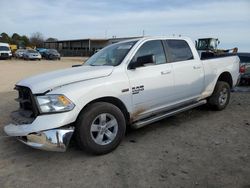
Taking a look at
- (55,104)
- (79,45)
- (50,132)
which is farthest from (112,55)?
(79,45)

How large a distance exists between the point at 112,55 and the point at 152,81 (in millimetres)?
939

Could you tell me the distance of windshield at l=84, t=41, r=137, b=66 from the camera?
516cm

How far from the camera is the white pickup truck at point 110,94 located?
4121 millimetres

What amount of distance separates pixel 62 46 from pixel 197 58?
97.9 meters

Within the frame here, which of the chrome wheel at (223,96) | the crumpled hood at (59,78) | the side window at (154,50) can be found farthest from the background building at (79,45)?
the crumpled hood at (59,78)

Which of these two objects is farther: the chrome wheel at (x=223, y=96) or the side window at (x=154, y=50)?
the chrome wheel at (x=223, y=96)

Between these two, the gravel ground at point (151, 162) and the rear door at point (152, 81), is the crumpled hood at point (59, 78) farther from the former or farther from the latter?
the gravel ground at point (151, 162)

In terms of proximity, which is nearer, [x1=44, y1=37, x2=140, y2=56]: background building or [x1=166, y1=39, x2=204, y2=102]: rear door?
[x1=166, y1=39, x2=204, y2=102]: rear door

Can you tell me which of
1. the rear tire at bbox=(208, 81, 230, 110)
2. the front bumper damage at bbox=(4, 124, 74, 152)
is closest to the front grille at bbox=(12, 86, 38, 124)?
the front bumper damage at bbox=(4, 124, 74, 152)

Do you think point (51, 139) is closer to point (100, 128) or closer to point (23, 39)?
point (100, 128)

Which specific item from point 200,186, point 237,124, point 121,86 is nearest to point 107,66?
point 121,86

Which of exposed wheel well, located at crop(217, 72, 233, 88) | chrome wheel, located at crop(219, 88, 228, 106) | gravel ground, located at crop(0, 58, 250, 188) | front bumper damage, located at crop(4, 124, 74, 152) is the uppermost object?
exposed wheel well, located at crop(217, 72, 233, 88)

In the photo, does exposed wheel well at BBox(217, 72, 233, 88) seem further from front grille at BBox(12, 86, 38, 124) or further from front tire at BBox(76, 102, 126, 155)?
front grille at BBox(12, 86, 38, 124)

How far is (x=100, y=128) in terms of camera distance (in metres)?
4.47
